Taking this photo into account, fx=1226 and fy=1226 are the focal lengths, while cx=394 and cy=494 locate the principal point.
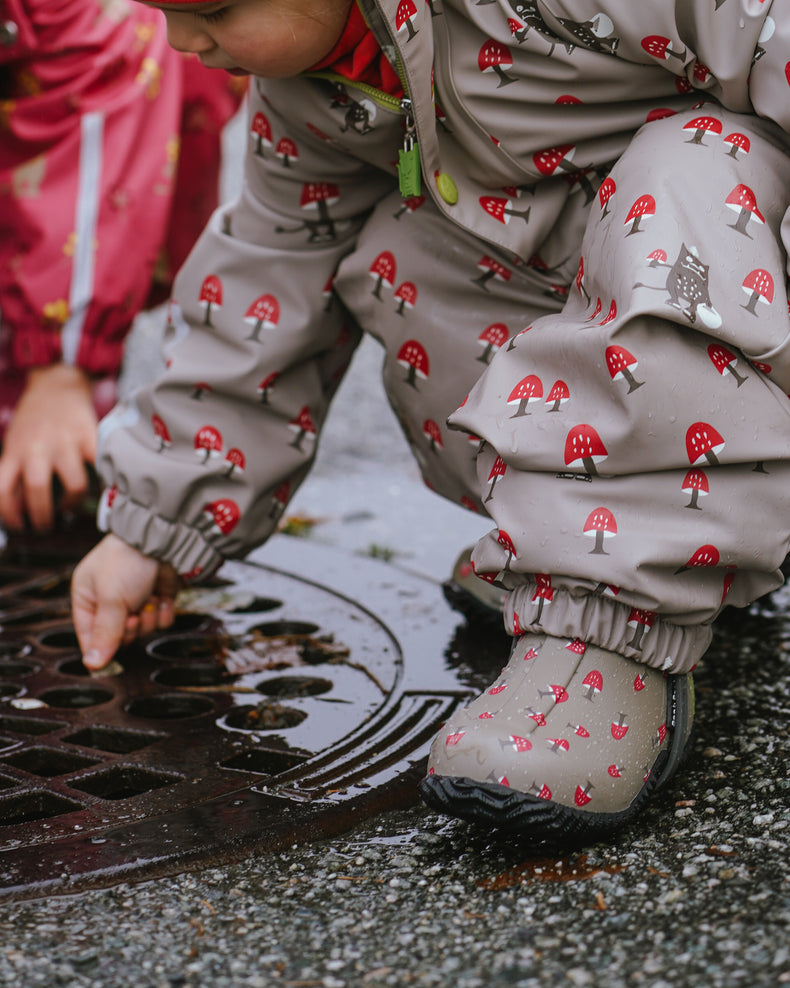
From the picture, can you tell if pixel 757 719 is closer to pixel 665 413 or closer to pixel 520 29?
pixel 665 413

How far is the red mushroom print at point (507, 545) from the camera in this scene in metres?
0.86

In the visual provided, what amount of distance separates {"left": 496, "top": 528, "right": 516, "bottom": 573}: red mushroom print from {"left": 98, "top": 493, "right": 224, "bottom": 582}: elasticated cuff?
409 mm

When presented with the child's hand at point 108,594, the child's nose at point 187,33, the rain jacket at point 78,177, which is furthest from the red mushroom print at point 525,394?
the rain jacket at point 78,177

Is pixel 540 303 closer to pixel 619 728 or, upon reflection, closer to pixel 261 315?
pixel 261 315

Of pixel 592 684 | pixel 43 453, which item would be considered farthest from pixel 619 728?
pixel 43 453

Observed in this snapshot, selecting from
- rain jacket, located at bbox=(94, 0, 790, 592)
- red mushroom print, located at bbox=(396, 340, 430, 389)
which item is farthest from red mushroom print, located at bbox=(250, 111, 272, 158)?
red mushroom print, located at bbox=(396, 340, 430, 389)

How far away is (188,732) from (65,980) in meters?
0.37

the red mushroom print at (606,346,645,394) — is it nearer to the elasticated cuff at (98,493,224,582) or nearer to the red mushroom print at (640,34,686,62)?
the red mushroom print at (640,34,686,62)

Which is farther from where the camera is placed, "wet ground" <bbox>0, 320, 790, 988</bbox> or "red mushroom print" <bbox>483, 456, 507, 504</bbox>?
"red mushroom print" <bbox>483, 456, 507, 504</bbox>

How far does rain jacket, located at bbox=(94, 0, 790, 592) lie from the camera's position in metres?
0.91

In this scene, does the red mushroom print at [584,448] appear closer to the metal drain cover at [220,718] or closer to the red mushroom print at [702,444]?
the red mushroom print at [702,444]

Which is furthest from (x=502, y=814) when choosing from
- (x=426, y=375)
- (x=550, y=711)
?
(x=426, y=375)

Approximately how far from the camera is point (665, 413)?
81 cm

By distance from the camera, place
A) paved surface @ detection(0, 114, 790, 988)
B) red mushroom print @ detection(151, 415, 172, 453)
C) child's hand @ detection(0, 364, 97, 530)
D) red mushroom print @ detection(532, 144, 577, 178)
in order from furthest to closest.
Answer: child's hand @ detection(0, 364, 97, 530)
red mushroom print @ detection(151, 415, 172, 453)
red mushroom print @ detection(532, 144, 577, 178)
paved surface @ detection(0, 114, 790, 988)
